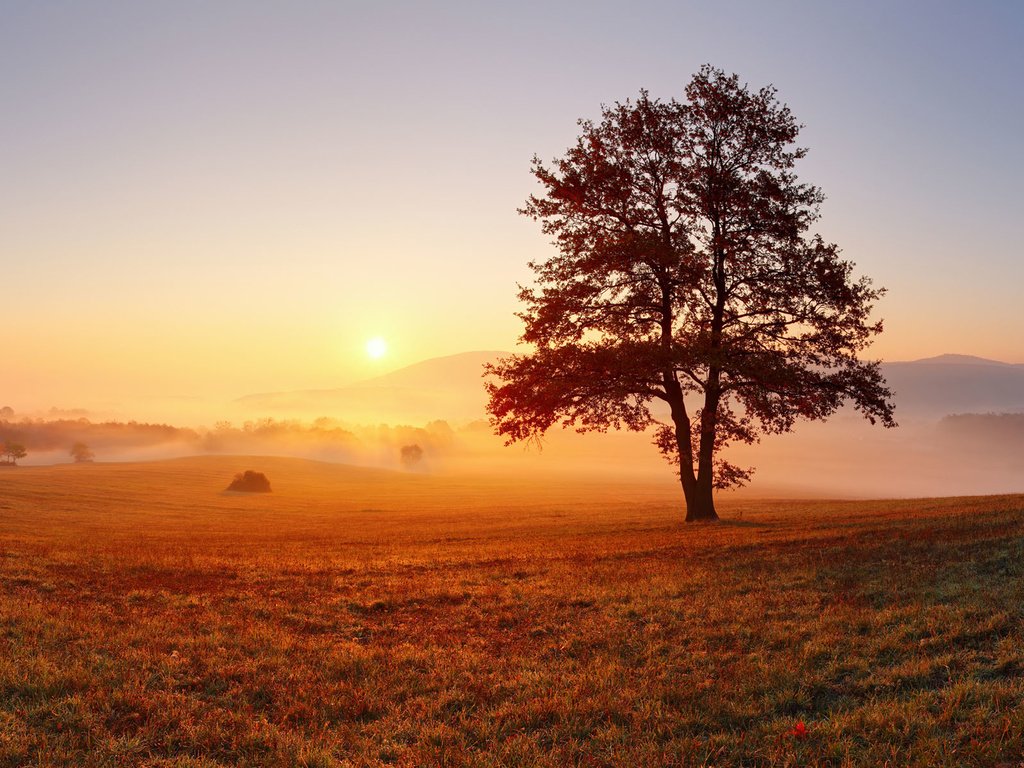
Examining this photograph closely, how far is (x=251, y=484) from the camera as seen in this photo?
311 feet

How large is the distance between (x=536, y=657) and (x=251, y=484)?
94.2m

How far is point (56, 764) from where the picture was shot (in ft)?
20.5

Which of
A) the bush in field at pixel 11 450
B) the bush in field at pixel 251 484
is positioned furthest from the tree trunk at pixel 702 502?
the bush in field at pixel 11 450

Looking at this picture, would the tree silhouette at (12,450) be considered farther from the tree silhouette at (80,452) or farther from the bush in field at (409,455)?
the bush in field at (409,455)

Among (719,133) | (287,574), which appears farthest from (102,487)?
(719,133)

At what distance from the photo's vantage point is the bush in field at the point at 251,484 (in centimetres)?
9388

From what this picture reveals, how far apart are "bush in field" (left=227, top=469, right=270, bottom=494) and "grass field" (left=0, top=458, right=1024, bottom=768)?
262 ft

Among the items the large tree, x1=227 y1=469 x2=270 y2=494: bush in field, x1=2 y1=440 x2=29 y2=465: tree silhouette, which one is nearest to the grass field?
the large tree

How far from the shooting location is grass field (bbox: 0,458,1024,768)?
261 inches

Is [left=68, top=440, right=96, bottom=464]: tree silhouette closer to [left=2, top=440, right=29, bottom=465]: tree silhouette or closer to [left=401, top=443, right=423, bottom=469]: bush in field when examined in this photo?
[left=2, top=440, right=29, bottom=465]: tree silhouette

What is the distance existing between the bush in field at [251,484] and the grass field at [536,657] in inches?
3142

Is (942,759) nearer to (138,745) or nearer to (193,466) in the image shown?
(138,745)

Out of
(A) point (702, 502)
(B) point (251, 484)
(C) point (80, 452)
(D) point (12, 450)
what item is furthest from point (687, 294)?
(C) point (80, 452)

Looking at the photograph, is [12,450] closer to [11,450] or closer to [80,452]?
[11,450]
